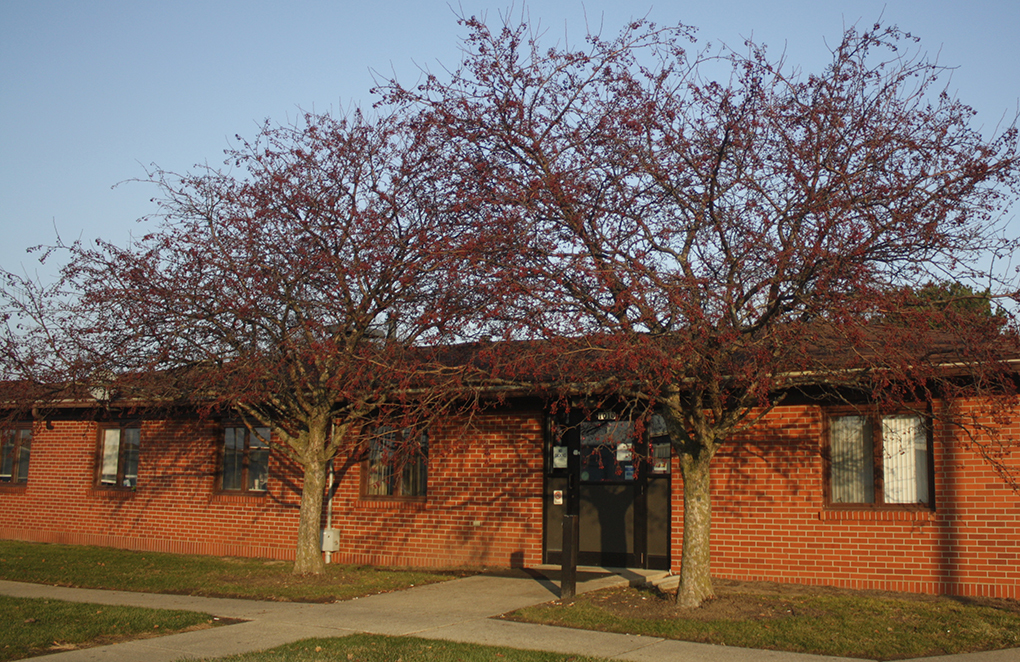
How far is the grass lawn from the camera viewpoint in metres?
8.09

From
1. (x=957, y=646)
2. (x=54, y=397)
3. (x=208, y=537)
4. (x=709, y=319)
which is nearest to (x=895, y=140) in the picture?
(x=709, y=319)

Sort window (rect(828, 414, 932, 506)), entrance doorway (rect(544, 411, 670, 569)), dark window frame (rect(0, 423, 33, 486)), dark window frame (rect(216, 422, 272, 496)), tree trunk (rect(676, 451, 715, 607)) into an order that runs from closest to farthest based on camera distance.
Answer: tree trunk (rect(676, 451, 715, 607)), window (rect(828, 414, 932, 506)), entrance doorway (rect(544, 411, 670, 569)), dark window frame (rect(216, 422, 272, 496)), dark window frame (rect(0, 423, 33, 486))

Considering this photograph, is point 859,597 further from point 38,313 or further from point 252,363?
point 38,313

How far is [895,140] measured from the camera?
874 centimetres

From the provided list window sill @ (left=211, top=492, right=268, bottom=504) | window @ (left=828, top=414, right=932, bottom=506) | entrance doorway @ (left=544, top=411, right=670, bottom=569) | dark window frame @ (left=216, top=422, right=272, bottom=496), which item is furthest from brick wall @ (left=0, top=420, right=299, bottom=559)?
window @ (left=828, top=414, right=932, bottom=506)

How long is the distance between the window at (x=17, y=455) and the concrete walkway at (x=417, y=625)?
7.56 metres

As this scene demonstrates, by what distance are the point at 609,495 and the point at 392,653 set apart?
5.86 m

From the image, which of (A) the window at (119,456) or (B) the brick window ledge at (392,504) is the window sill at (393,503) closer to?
(B) the brick window ledge at (392,504)

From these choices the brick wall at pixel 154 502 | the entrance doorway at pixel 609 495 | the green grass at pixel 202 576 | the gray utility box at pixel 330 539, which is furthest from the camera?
the brick wall at pixel 154 502

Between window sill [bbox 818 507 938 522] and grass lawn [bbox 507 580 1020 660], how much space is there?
894 millimetres

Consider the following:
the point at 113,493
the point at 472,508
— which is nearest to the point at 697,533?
the point at 472,508

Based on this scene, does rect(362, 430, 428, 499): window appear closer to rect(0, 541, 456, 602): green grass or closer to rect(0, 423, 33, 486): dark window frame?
rect(0, 541, 456, 602): green grass

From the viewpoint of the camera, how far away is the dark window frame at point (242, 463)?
1576 cm

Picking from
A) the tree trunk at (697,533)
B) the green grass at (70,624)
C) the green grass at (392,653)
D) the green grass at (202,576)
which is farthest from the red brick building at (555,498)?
the green grass at (70,624)
